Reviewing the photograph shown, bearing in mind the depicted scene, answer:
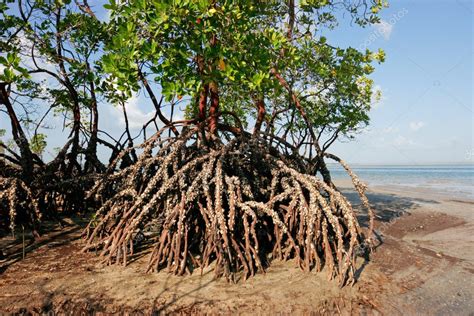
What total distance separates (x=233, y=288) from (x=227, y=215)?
1065 mm

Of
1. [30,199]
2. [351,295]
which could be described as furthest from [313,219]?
[30,199]

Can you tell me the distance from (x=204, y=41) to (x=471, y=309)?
3.81 metres

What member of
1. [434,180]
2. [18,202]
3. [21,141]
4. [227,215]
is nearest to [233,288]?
[227,215]

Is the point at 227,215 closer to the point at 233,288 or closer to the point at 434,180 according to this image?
the point at 233,288

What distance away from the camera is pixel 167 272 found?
378 cm

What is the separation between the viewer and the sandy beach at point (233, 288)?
3.13m

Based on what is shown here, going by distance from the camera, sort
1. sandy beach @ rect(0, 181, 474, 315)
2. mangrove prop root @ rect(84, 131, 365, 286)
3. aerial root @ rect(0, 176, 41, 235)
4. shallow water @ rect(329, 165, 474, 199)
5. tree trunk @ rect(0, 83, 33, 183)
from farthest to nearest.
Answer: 1. shallow water @ rect(329, 165, 474, 199)
2. tree trunk @ rect(0, 83, 33, 183)
3. aerial root @ rect(0, 176, 41, 235)
4. mangrove prop root @ rect(84, 131, 365, 286)
5. sandy beach @ rect(0, 181, 474, 315)

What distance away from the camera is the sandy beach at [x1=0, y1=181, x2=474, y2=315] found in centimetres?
313

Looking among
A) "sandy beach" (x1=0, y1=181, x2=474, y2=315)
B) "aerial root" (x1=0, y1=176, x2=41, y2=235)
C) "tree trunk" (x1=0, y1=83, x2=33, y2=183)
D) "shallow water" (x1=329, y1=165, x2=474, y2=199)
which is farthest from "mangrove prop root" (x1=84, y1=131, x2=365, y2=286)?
"shallow water" (x1=329, y1=165, x2=474, y2=199)

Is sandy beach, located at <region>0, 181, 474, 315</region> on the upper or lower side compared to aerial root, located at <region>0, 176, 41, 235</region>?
lower

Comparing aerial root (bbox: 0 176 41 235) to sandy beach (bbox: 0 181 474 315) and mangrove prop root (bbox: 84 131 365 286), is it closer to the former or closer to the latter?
sandy beach (bbox: 0 181 474 315)

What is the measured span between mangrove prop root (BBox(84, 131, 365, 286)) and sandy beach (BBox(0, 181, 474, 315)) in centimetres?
21

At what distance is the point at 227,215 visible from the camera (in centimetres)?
432

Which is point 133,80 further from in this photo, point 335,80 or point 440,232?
point 440,232
